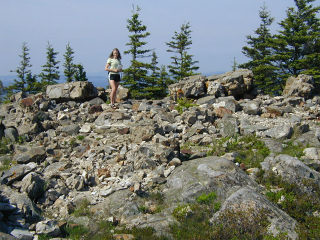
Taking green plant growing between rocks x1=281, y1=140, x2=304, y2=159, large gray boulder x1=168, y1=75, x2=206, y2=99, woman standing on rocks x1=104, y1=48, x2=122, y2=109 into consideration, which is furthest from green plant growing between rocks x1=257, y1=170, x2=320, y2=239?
large gray boulder x1=168, y1=75, x2=206, y2=99

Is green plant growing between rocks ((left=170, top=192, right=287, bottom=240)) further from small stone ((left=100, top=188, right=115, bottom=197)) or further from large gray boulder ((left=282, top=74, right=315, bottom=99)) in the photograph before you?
large gray boulder ((left=282, top=74, right=315, bottom=99))

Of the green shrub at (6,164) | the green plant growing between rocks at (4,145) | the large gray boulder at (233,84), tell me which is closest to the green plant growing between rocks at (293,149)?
the large gray boulder at (233,84)

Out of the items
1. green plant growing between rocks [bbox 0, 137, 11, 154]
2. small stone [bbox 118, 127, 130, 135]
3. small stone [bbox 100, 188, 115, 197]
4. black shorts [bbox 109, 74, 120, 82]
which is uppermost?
black shorts [bbox 109, 74, 120, 82]

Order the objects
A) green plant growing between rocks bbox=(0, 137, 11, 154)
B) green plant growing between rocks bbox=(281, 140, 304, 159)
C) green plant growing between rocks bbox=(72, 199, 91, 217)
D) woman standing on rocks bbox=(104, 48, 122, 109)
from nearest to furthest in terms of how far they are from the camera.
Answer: green plant growing between rocks bbox=(72, 199, 91, 217) → green plant growing between rocks bbox=(281, 140, 304, 159) → green plant growing between rocks bbox=(0, 137, 11, 154) → woman standing on rocks bbox=(104, 48, 122, 109)

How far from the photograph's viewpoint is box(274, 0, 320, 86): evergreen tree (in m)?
37.5

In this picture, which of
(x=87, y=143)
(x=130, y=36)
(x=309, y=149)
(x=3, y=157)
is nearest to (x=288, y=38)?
(x=130, y=36)

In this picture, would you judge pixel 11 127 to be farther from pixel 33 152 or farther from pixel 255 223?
pixel 255 223

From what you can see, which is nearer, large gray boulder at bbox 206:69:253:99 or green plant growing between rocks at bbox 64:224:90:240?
green plant growing between rocks at bbox 64:224:90:240

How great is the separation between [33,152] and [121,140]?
3393 mm

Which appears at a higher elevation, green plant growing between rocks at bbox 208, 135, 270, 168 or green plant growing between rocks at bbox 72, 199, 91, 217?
green plant growing between rocks at bbox 208, 135, 270, 168

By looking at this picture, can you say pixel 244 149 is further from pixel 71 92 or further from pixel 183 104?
pixel 71 92

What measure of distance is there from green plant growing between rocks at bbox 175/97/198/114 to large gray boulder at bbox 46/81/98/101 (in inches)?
225

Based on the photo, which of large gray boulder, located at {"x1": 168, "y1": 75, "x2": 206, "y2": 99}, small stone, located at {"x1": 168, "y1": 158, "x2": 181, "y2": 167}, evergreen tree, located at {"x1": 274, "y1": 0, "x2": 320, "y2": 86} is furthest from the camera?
evergreen tree, located at {"x1": 274, "y1": 0, "x2": 320, "y2": 86}

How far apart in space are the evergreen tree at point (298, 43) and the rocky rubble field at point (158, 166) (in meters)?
22.9
